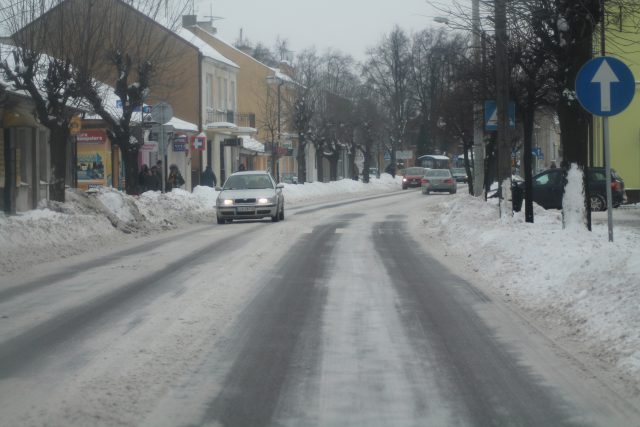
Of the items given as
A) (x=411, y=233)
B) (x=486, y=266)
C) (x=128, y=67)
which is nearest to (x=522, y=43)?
(x=411, y=233)

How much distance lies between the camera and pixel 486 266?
1513 centimetres

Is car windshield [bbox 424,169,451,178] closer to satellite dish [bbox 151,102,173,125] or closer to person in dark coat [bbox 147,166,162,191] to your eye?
person in dark coat [bbox 147,166,162,191]

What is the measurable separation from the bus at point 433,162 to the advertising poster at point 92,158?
2028 inches

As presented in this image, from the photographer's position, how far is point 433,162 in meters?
88.0

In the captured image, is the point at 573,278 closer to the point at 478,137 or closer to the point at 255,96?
the point at 478,137

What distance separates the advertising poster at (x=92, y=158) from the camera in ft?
128

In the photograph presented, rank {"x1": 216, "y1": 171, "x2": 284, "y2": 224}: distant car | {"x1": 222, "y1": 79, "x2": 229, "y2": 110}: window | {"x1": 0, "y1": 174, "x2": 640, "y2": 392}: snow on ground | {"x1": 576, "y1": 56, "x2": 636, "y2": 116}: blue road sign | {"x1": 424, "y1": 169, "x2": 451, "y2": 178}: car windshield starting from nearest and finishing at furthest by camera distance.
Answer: {"x1": 0, "y1": 174, "x2": 640, "y2": 392}: snow on ground, {"x1": 576, "y1": 56, "x2": 636, "y2": 116}: blue road sign, {"x1": 216, "y1": 171, "x2": 284, "y2": 224}: distant car, {"x1": 222, "y1": 79, "x2": 229, "y2": 110}: window, {"x1": 424, "y1": 169, "x2": 451, "y2": 178}: car windshield

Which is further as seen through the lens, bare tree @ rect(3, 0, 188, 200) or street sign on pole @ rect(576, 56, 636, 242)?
bare tree @ rect(3, 0, 188, 200)

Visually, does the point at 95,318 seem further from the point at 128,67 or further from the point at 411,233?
the point at 128,67

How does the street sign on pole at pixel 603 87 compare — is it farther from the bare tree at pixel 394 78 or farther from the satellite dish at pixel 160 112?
the bare tree at pixel 394 78

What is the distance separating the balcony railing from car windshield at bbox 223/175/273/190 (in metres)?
26.5

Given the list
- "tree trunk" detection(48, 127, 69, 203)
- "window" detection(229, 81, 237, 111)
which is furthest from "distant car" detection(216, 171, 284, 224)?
"window" detection(229, 81, 237, 111)

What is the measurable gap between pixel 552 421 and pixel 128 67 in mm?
23902

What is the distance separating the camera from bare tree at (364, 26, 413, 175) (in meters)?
81.8
